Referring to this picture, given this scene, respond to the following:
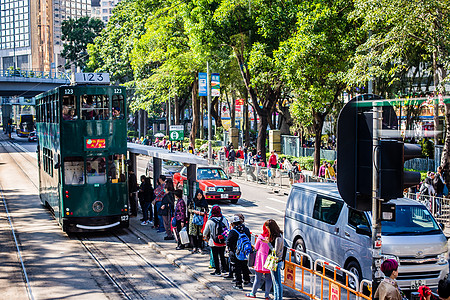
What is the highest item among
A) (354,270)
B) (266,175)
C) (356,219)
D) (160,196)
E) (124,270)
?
(356,219)

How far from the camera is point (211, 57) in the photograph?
36281mm

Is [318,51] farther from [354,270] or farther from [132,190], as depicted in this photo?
[354,270]

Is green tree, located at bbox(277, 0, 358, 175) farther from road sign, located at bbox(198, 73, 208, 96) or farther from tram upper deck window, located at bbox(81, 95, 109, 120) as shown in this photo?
tram upper deck window, located at bbox(81, 95, 109, 120)

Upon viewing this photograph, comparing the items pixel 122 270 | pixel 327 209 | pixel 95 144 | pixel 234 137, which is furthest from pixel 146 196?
pixel 234 137

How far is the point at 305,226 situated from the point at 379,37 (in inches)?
468

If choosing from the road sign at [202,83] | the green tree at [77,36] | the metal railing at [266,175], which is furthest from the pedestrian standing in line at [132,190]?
the green tree at [77,36]

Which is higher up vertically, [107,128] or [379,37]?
[379,37]

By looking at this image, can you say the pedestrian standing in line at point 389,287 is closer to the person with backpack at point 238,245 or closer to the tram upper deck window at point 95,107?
the person with backpack at point 238,245

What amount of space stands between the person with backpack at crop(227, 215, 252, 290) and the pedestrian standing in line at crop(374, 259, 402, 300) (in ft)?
A: 14.0

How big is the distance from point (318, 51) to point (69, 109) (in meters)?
14.2

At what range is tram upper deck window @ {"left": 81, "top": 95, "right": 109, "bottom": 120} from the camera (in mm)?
17562

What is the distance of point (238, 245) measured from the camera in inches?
452

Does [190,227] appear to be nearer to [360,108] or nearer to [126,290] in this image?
[126,290]

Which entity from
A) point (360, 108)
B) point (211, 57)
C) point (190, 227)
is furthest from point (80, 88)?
point (211, 57)
